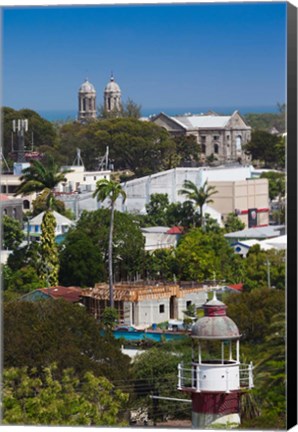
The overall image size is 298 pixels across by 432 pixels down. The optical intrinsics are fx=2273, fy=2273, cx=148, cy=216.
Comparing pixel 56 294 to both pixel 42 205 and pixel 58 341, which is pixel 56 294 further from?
pixel 58 341

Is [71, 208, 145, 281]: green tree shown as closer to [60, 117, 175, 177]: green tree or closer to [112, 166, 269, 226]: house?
[112, 166, 269, 226]: house

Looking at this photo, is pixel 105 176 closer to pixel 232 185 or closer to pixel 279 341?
pixel 232 185

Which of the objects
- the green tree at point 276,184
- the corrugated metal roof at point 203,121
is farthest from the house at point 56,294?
the green tree at point 276,184

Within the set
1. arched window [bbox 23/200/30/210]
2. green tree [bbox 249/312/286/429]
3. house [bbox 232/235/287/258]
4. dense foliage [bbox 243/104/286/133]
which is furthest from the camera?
arched window [bbox 23/200/30/210]

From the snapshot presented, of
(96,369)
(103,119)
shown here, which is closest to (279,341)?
(96,369)

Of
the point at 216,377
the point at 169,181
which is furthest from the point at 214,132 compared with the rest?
the point at 216,377

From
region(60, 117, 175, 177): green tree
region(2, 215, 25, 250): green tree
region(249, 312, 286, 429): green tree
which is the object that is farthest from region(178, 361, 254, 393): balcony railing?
region(2, 215, 25, 250): green tree
